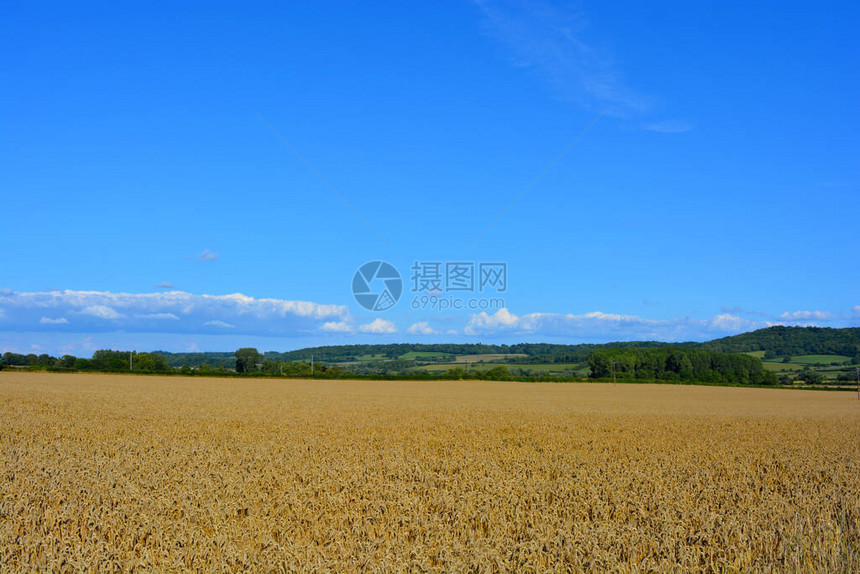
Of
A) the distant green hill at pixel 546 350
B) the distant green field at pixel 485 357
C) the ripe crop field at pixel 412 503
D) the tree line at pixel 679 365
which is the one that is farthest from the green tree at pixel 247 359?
the ripe crop field at pixel 412 503

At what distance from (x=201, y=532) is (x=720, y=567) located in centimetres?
596

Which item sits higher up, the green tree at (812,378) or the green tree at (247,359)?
the green tree at (247,359)

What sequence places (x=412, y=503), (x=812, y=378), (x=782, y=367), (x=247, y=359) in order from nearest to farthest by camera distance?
(x=412, y=503) < (x=812, y=378) < (x=247, y=359) < (x=782, y=367)

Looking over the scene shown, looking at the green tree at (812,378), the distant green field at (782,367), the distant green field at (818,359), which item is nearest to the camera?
the green tree at (812,378)

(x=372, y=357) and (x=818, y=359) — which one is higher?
(x=372, y=357)

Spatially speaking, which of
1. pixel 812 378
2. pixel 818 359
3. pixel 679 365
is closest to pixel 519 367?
pixel 679 365

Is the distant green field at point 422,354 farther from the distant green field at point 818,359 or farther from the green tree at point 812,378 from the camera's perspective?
the distant green field at point 818,359

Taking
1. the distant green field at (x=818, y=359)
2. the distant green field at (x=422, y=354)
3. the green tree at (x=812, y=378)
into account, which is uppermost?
the distant green field at (x=422, y=354)

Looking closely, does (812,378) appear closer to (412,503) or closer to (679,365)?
(679,365)

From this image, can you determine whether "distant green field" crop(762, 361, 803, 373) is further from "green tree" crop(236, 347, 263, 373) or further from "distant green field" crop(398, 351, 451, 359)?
"green tree" crop(236, 347, 263, 373)

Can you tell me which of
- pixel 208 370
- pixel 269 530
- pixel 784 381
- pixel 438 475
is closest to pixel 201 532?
pixel 269 530

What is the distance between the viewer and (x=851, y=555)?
24.6ft

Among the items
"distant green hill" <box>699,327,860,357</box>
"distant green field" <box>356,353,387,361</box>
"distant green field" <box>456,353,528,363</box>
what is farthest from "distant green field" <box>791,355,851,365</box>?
"distant green field" <box>356,353,387,361</box>

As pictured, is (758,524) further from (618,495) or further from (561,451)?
(561,451)
